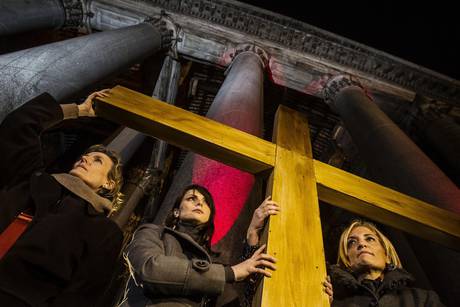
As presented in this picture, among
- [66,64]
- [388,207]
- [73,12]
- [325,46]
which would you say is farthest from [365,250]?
[325,46]

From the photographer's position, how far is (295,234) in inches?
48.8

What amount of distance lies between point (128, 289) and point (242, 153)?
90 cm

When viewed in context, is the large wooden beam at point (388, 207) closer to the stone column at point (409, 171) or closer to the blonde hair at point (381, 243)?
the blonde hair at point (381, 243)

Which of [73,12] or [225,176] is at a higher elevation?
[73,12]

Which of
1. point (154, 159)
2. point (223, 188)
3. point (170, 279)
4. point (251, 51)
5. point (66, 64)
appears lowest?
point (154, 159)

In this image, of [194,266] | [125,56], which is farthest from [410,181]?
[125,56]

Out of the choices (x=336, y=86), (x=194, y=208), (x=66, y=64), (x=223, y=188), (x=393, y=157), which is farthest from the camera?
(x=336, y=86)

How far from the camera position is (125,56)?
5.17m

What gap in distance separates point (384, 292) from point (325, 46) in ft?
25.8

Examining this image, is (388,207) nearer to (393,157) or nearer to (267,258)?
(267,258)

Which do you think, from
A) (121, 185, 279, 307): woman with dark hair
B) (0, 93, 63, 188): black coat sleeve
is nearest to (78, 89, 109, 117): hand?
(0, 93, 63, 188): black coat sleeve

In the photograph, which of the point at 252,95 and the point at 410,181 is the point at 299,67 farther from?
the point at 410,181

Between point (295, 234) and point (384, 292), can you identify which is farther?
point (384, 292)

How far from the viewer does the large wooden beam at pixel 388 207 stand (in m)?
1.61
